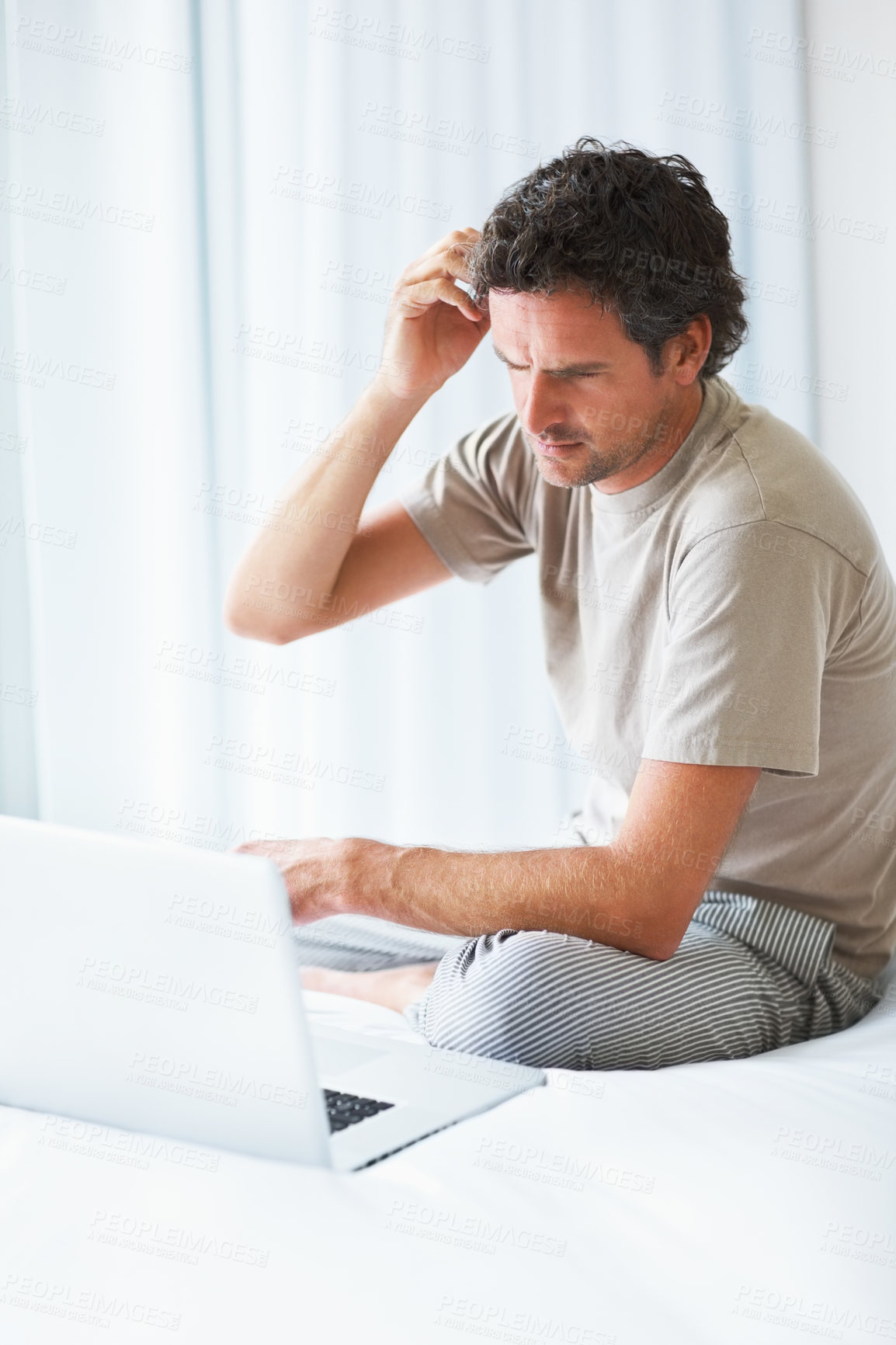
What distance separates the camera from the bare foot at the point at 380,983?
1302 mm

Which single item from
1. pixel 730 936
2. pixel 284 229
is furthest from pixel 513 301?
pixel 284 229

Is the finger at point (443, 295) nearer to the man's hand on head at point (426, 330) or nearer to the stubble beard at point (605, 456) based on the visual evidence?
the man's hand on head at point (426, 330)

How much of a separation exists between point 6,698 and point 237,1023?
5.62 ft

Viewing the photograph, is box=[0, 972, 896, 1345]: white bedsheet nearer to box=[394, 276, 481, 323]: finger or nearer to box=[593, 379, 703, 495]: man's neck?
box=[593, 379, 703, 495]: man's neck

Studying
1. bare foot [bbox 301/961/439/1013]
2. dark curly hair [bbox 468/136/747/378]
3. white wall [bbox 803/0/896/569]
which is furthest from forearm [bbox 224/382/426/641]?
white wall [bbox 803/0/896/569]

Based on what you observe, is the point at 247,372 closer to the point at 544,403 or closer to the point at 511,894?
the point at 544,403

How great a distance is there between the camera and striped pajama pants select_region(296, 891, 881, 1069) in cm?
107

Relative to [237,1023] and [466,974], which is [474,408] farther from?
[237,1023]

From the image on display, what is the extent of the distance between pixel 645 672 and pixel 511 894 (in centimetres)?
29

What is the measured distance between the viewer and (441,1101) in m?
0.91

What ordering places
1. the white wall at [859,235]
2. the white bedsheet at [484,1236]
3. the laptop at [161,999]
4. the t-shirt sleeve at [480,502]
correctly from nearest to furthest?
the white bedsheet at [484,1236] → the laptop at [161,999] → the t-shirt sleeve at [480,502] → the white wall at [859,235]

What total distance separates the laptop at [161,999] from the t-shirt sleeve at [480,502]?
818mm

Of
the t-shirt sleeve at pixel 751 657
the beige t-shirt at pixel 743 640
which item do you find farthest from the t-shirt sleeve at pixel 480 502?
the t-shirt sleeve at pixel 751 657

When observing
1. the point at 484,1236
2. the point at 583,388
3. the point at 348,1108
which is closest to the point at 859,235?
the point at 583,388
